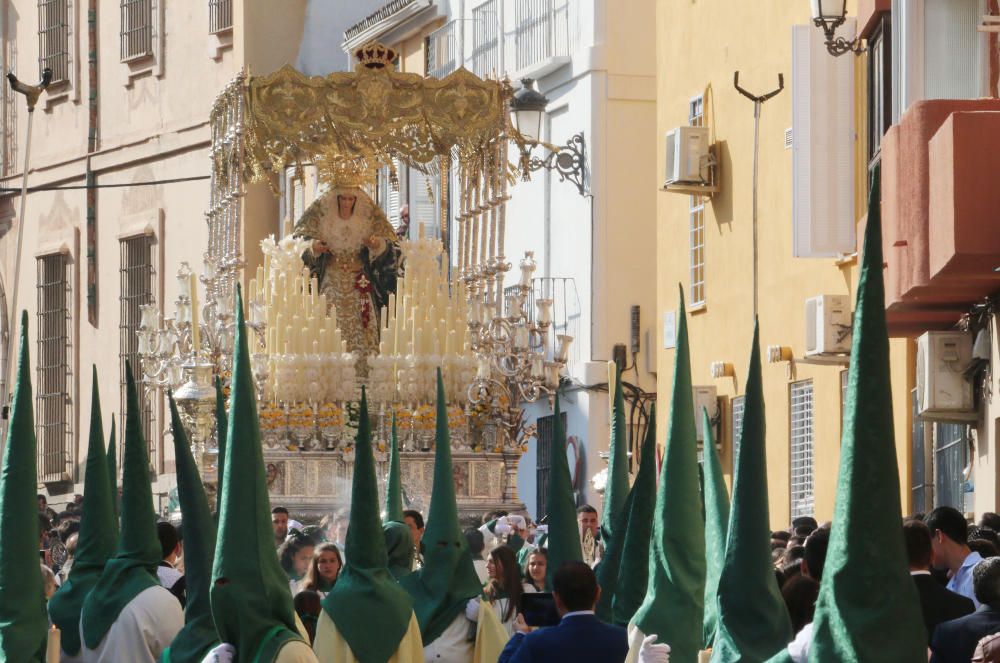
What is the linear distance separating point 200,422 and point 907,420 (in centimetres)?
585

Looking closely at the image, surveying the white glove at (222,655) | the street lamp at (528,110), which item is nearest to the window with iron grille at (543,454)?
the street lamp at (528,110)

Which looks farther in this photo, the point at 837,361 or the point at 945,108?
the point at 837,361

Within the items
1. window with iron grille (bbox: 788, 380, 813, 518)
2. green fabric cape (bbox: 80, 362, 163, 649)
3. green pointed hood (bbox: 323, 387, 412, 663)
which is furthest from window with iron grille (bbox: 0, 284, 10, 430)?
green pointed hood (bbox: 323, 387, 412, 663)

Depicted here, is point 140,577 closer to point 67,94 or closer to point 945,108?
point 945,108

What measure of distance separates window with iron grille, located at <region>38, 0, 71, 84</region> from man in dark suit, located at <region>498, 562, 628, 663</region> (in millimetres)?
28827

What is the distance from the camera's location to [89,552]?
1052 centimetres

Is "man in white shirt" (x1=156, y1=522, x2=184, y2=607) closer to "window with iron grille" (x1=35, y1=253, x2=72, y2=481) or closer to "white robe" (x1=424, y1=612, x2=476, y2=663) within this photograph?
"white robe" (x1=424, y1=612, x2=476, y2=663)

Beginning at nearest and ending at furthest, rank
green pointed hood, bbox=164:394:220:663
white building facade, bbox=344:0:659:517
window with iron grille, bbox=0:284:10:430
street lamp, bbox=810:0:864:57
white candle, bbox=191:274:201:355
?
green pointed hood, bbox=164:394:220:663
street lamp, bbox=810:0:864:57
white candle, bbox=191:274:201:355
white building facade, bbox=344:0:659:517
window with iron grille, bbox=0:284:10:430

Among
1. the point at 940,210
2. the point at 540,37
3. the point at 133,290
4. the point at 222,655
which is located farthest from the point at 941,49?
the point at 133,290

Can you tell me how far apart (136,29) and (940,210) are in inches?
892

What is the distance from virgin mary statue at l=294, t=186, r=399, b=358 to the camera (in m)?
20.5

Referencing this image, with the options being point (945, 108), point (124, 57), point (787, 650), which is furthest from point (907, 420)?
point (124, 57)

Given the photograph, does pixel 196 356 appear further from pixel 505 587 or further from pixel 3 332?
pixel 3 332

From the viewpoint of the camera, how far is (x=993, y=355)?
48.0 feet
